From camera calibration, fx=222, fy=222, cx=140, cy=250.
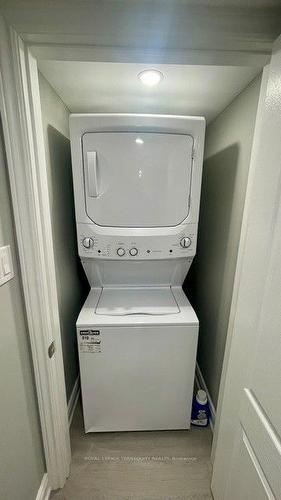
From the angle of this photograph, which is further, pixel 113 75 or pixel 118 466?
pixel 118 466

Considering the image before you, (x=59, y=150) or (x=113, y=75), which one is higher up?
(x=113, y=75)

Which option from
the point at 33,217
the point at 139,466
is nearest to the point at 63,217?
the point at 33,217

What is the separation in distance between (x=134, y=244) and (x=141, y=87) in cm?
93

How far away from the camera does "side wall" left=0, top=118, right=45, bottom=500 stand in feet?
2.74

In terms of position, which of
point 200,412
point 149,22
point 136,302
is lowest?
point 200,412

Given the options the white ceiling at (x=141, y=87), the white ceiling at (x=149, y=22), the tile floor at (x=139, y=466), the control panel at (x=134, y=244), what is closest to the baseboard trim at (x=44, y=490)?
the tile floor at (x=139, y=466)

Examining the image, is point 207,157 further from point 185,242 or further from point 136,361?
point 136,361

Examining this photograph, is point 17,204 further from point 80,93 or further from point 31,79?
point 80,93

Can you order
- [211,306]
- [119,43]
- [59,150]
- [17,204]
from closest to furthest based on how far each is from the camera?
1. [119,43]
2. [17,204]
3. [59,150]
4. [211,306]

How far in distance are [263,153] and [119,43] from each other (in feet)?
2.05

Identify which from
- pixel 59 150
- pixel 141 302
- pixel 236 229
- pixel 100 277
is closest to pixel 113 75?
pixel 59 150

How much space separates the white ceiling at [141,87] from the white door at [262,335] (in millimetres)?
410

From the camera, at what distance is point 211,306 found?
1771mm

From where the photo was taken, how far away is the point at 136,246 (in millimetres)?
1461
